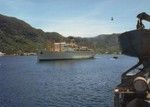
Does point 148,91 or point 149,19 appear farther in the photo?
point 149,19

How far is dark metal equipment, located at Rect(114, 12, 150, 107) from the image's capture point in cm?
1239

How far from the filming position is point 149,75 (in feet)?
44.7

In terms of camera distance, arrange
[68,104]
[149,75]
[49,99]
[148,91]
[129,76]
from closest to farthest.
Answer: [148,91] < [149,75] < [129,76] < [68,104] < [49,99]

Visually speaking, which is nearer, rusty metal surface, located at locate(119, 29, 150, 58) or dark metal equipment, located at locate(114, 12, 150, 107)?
dark metal equipment, located at locate(114, 12, 150, 107)

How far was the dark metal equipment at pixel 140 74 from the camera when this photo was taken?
12391 millimetres

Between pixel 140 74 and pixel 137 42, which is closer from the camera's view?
pixel 137 42

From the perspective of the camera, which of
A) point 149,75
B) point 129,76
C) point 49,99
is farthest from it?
point 49,99

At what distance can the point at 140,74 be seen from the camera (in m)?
14.0

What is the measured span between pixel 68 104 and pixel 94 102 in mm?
4727

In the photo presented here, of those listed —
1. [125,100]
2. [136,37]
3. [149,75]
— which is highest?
[136,37]

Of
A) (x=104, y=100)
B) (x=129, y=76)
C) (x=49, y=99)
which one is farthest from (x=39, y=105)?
(x=129, y=76)

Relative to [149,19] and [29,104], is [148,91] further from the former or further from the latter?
[29,104]

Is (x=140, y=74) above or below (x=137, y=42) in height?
below

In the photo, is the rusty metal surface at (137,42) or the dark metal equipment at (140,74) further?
the rusty metal surface at (137,42)
